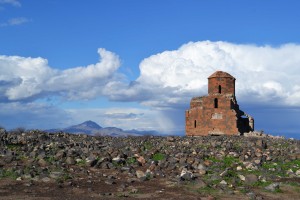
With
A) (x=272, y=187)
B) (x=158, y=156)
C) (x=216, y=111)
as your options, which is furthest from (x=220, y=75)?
(x=272, y=187)

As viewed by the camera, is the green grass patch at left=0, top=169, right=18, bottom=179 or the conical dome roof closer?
the green grass patch at left=0, top=169, right=18, bottom=179

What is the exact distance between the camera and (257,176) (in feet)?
42.5

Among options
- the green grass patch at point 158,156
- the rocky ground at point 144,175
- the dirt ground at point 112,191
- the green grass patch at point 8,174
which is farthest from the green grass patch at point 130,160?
the green grass patch at point 8,174

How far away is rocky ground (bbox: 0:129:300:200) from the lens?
10914 millimetres

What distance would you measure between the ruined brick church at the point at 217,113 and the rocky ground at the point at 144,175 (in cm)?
2545

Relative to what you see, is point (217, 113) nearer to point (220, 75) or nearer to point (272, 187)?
point (220, 75)

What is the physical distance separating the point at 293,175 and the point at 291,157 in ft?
13.7

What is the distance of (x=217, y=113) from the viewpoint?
43.4 meters

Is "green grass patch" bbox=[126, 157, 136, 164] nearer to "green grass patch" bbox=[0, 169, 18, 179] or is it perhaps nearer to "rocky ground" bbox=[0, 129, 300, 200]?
"rocky ground" bbox=[0, 129, 300, 200]

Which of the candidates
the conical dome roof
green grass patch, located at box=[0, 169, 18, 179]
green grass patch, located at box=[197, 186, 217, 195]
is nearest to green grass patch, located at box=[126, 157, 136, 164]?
A: green grass patch, located at box=[197, 186, 217, 195]

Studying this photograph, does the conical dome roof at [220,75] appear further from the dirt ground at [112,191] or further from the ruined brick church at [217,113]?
the dirt ground at [112,191]

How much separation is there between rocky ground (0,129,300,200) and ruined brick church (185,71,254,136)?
25.4 m

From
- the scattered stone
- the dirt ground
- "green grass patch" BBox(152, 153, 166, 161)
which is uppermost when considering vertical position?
"green grass patch" BBox(152, 153, 166, 161)

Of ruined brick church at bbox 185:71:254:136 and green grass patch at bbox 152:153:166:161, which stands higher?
ruined brick church at bbox 185:71:254:136
